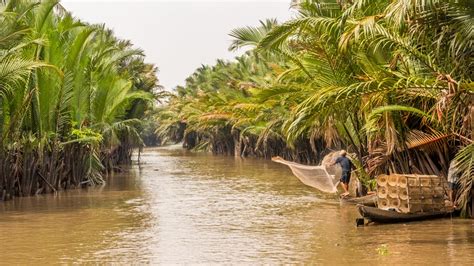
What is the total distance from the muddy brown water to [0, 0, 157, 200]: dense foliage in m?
0.96

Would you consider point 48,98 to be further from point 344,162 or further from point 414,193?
point 414,193

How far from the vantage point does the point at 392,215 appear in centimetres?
1298

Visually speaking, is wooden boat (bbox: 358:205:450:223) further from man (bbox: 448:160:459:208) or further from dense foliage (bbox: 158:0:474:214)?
dense foliage (bbox: 158:0:474:214)

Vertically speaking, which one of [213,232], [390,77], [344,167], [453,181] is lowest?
[213,232]

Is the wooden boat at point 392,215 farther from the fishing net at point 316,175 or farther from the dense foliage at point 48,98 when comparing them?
the dense foliage at point 48,98

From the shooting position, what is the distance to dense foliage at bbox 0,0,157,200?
57.2ft

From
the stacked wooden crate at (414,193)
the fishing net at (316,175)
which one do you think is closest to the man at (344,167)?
the fishing net at (316,175)

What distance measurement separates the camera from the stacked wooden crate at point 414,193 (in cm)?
1291

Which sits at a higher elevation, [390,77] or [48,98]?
[48,98]

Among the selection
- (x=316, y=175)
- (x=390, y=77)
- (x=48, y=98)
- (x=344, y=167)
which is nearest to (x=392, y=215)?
(x=390, y=77)

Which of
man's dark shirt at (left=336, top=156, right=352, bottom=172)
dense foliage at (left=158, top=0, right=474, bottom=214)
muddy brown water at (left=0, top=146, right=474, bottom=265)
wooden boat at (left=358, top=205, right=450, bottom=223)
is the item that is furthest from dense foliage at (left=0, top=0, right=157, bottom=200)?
wooden boat at (left=358, top=205, right=450, bottom=223)

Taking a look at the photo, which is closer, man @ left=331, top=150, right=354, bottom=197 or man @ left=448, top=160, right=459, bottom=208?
man @ left=448, top=160, right=459, bottom=208

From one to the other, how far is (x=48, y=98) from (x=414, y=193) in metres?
11.2

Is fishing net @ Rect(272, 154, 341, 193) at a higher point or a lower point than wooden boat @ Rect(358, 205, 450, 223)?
higher
